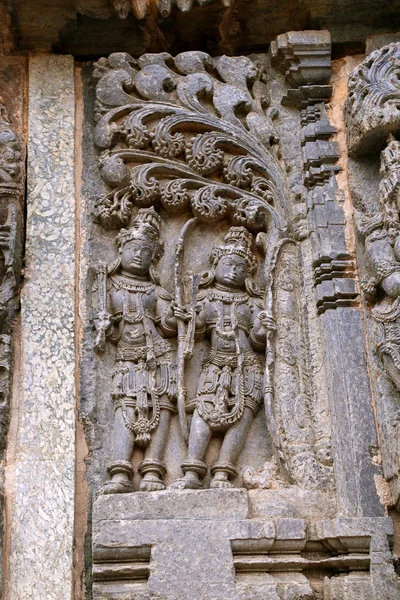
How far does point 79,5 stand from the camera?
579 centimetres

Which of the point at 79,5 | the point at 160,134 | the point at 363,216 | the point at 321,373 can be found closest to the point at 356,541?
the point at 321,373

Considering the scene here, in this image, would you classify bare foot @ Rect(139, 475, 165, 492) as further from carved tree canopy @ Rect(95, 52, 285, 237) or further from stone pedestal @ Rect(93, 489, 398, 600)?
carved tree canopy @ Rect(95, 52, 285, 237)

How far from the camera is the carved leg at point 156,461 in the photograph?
4816mm

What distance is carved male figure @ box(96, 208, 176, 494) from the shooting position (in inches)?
193

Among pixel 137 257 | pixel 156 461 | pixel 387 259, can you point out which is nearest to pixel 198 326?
pixel 137 257

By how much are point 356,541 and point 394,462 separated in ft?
1.38

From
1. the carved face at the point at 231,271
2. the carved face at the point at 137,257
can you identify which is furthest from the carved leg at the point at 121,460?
the carved face at the point at 231,271

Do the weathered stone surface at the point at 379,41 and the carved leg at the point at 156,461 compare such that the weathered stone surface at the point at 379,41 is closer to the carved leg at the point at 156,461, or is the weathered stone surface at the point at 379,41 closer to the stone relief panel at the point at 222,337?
the stone relief panel at the point at 222,337

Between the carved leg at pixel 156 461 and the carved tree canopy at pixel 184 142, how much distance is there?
47.7 inches

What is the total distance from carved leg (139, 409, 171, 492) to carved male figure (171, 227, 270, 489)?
0.10 metres

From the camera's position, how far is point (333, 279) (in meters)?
5.30

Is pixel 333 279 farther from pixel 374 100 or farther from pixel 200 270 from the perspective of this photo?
pixel 374 100

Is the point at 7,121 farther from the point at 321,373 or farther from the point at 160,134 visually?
the point at 321,373

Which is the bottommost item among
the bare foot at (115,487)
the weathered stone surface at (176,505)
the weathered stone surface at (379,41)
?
the weathered stone surface at (176,505)
